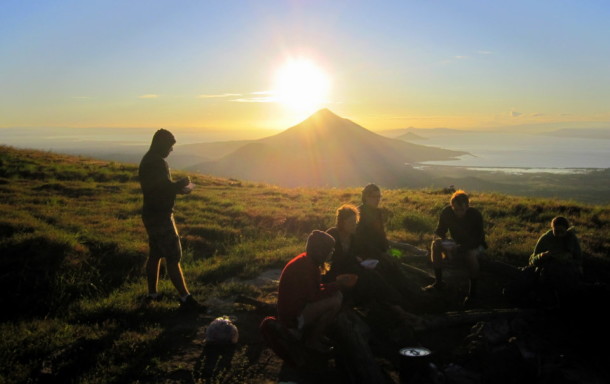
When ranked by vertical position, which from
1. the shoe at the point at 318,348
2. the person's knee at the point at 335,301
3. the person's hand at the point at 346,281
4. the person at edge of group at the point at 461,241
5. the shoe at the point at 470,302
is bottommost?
the shoe at the point at 318,348

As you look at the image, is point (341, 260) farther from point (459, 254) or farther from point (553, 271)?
point (553, 271)

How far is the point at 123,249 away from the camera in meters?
9.10

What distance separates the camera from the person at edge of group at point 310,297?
497 cm

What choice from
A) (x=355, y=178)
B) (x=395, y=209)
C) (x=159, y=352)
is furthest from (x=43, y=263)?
(x=355, y=178)

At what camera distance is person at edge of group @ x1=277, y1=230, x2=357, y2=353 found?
4973 millimetres

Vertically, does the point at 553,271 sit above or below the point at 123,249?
above

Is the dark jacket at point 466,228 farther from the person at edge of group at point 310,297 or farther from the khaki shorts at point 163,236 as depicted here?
the khaki shorts at point 163,236

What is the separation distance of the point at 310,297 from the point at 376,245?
7.48ft

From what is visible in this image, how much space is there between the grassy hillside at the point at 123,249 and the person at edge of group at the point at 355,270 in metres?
2.01

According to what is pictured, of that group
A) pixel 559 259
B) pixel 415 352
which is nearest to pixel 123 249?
pixel 415 352

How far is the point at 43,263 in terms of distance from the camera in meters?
7.82

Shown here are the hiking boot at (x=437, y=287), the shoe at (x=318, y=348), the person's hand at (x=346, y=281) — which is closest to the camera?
the shoe at (x=318, y=348)

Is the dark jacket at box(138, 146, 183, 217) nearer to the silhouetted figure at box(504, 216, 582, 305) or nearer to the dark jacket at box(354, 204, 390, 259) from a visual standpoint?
the dark jacket at box(354, 204, 390, 259)

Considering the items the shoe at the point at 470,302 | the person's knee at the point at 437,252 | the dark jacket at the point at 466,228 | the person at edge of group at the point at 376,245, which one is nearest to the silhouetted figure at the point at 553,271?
the shoe at the point at 470,302
